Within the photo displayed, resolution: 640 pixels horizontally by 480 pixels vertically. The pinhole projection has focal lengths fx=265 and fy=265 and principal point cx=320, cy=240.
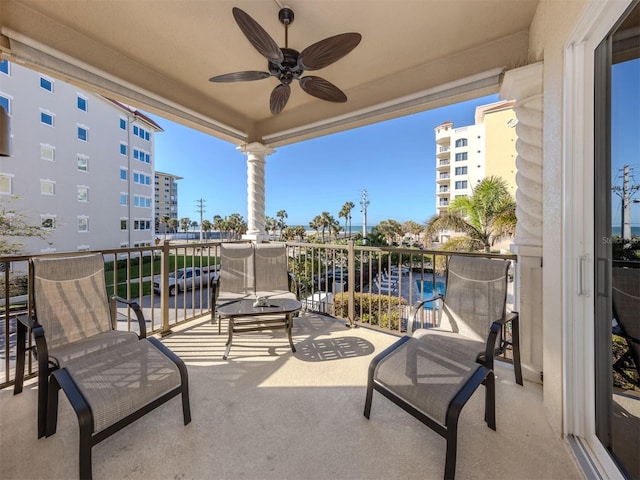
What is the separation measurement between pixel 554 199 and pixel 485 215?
27.2ft

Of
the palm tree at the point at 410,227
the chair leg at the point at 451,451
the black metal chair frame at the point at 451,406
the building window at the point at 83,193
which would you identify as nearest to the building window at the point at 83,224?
the building window at the point at 83,193

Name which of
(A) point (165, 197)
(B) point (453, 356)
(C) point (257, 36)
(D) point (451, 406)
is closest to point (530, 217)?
(B) point (453, 356)

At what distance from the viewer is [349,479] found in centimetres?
130

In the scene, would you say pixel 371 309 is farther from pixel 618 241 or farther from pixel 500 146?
pixel 500 146

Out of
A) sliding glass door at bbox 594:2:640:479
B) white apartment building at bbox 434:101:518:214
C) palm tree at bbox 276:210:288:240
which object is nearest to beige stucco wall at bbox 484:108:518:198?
white apartment building at bbox 434:101:518:214

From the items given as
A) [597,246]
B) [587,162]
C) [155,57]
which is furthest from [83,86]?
[597,246]

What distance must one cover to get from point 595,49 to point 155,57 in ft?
12.0

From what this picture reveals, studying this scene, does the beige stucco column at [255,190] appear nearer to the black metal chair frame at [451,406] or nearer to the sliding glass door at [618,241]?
the black metal chair frame at [451,406]

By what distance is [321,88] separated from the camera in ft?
8.20

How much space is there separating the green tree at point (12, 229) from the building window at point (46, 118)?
5.02m

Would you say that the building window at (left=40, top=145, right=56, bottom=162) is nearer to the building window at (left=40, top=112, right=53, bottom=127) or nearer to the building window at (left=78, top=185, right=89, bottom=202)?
the building window at (left=40, top=112, right=53, bottom=127)

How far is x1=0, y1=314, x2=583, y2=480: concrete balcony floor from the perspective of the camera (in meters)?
1.34

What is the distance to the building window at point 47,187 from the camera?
13746 mm

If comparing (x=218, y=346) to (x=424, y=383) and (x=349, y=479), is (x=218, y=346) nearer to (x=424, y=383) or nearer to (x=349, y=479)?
(x=349, y=479)
